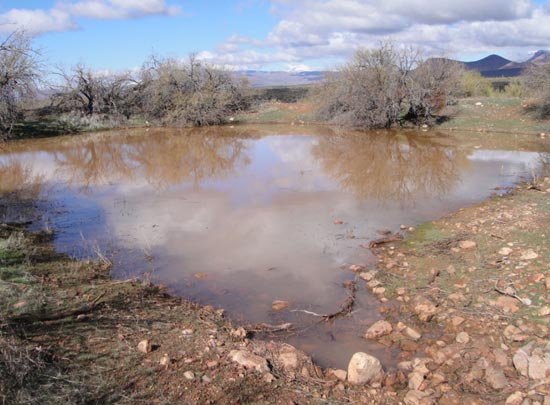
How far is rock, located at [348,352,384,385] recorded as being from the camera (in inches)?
162

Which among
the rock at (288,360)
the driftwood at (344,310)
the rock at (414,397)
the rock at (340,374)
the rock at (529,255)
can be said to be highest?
the rock at (529,255)

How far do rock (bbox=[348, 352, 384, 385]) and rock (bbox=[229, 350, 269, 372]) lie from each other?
807mm

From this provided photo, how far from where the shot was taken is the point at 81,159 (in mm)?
18203

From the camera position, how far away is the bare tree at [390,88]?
2477 cm

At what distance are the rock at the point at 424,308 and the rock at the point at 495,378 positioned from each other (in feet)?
3.96

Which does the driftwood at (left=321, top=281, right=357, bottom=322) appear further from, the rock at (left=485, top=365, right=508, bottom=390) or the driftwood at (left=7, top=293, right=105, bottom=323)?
the driftwood at (left=7, top=293, right=105, bottom=323)

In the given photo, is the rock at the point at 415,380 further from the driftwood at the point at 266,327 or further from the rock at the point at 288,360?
the driftwood at the point at 266,327

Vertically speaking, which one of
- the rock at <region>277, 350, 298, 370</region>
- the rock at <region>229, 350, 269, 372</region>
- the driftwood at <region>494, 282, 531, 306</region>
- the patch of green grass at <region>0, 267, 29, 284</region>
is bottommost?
the rock at <region>277, 350, 298, 370</region>

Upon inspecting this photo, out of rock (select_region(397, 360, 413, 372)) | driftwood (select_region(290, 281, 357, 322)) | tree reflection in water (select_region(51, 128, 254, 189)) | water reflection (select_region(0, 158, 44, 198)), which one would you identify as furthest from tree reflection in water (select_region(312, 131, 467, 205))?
water reflection (select_region(0, 158, 44, 198))

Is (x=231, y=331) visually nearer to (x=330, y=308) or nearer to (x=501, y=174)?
(x=330, y=308)

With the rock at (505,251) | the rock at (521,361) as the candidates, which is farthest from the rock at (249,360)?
the rock at (505,251)

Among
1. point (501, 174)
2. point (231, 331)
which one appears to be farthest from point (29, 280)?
point (501, 174)

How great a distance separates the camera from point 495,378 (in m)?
4.04

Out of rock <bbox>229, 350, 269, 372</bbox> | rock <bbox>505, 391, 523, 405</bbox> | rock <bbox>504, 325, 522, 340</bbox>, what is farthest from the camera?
rock <bbox>504, 325, 522, 340</bbox>
